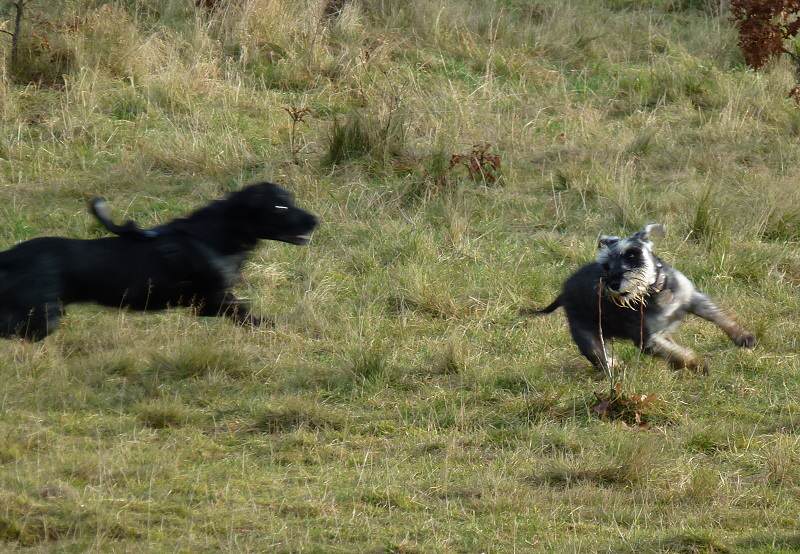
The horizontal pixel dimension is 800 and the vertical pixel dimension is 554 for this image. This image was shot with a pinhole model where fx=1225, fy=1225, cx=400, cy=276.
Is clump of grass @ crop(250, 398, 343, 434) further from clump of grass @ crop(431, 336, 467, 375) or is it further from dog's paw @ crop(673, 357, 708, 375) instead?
dog's paw @ crop(673, 357, 708, 375)

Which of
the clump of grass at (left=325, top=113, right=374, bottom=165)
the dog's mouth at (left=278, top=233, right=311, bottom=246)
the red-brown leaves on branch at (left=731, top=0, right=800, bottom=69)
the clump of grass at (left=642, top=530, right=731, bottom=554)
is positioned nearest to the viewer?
the clump of grass at (left=642, top=530, right=731, bottom=554)

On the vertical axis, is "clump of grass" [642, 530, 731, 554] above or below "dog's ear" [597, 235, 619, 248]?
below

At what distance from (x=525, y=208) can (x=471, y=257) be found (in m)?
1.21

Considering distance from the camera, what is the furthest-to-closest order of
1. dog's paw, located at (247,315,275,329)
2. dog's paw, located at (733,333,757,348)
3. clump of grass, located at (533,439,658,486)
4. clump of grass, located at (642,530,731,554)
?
dog's paw, located at (247,315,275,329) < dog's paw, located at (733,333,757,348) < clump of grass, located at (533,439,658,486) < clump of grass, located at (642,530,731,554)

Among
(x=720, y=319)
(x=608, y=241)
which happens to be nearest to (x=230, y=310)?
(x=608, y=241)

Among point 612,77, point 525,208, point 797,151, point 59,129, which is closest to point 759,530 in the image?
point 525,208

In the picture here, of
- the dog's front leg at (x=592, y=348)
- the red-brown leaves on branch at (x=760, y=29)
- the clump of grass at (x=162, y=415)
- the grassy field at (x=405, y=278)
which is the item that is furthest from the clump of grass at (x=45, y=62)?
the dog's front leg at (x=592, y=348)

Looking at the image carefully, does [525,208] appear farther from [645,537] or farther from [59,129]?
[645,537]

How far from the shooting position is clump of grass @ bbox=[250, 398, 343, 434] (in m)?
6.64

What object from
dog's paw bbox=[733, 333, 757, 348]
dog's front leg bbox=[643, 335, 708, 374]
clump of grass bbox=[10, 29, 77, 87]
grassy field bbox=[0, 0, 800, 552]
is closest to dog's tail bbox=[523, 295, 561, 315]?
grassy field bbox=[0, 0, 800, 552]

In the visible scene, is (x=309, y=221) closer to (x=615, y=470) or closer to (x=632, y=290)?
(x=632, y=290)

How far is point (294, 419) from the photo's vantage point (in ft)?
22.0

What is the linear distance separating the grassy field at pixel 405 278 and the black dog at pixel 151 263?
0.23 meters

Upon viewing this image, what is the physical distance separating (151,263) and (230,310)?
613mm
